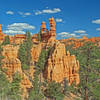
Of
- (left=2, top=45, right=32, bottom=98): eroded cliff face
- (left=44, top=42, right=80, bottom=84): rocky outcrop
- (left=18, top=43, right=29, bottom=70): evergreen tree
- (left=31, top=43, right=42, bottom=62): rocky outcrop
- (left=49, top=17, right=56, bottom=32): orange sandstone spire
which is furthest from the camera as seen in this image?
(left=49, top=17, right=56, bottom=32): orange sandstone spire

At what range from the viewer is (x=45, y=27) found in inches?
2955

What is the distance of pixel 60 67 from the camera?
183 ft

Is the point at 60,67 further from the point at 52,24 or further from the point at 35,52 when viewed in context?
the point at 52,24

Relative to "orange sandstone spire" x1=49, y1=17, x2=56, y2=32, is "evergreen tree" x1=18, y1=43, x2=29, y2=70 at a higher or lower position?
lower

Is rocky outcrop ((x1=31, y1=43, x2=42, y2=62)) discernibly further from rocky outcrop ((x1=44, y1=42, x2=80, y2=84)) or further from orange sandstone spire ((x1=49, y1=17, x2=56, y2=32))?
orange sandstone spire ((x1=49, y1=17, x2=56, y2=32))

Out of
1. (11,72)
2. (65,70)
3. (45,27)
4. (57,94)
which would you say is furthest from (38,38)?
(57,94)

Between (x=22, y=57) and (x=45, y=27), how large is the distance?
26.9 meters

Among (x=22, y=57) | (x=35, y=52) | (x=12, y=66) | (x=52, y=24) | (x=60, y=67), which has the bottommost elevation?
(x=60, y=67)

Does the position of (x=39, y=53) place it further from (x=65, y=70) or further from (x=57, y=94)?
(x=57, y=94)

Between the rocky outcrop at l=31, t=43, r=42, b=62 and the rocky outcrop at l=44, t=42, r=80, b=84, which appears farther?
the rocky outcrop at l=31, t=43, r=42, b=62

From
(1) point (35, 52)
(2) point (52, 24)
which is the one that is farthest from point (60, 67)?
(2) point (52, 24)

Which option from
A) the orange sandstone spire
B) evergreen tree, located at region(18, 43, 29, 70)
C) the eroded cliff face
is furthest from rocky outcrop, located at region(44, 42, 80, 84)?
the orange sandstone spire

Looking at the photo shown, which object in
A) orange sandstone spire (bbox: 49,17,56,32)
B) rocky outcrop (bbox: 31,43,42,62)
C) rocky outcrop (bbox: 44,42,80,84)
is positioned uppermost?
orange sandstone spire (bbox: 49,17,56,32)

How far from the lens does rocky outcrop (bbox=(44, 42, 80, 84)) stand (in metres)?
53.6
